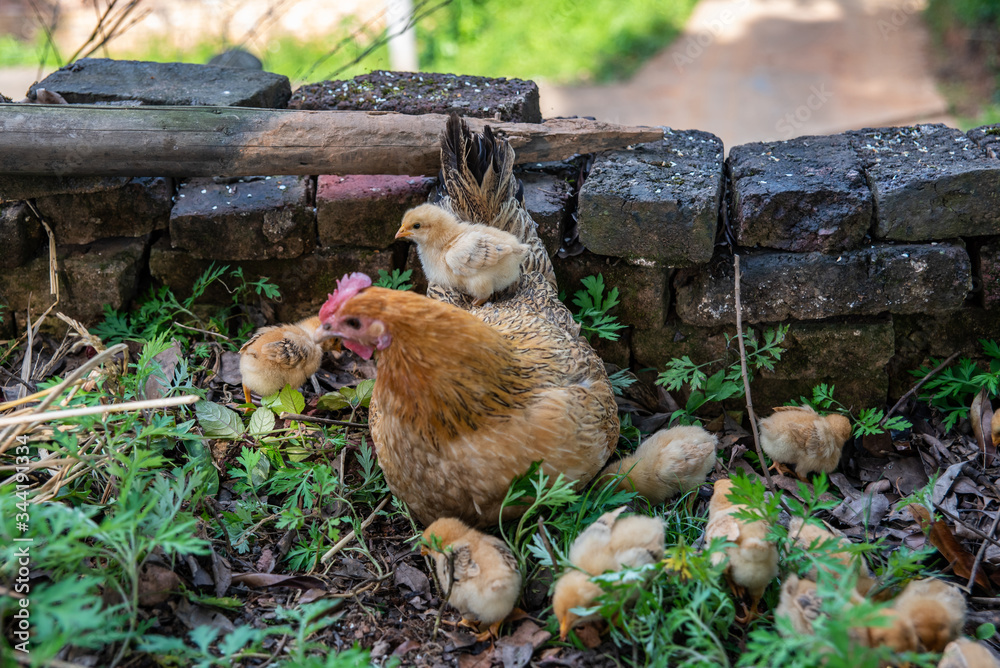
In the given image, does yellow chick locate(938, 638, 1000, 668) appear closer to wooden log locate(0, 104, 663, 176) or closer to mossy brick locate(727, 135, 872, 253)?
mossy brick locate(727, 135, 872, 253)

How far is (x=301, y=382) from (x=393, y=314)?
118 centimetres

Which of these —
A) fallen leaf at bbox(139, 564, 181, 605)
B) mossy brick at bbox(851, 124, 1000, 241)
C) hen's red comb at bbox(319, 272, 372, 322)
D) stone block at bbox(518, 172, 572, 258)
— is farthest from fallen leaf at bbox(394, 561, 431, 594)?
mossy brick at bbox(851, 124, 1000, 241)

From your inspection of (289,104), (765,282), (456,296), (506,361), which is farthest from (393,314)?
(289,104)

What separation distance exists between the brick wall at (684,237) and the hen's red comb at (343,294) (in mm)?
1076

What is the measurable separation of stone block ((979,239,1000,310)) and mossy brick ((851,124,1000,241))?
0.38 feet

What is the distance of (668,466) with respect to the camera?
9.98 ft

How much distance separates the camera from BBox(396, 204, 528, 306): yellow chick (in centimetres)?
322

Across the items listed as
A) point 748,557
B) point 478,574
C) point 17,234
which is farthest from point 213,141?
point 748,557

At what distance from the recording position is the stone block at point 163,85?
13.0 ft

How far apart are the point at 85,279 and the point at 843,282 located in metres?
3.59

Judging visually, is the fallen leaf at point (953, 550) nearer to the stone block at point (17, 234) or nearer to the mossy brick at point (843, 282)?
the mossy brick at point (843, 282)

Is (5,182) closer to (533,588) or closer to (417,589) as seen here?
(417,589)

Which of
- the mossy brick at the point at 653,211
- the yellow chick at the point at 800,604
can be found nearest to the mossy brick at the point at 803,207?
the mossy brick at the point at 653,211

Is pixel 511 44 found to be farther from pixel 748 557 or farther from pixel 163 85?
pixel 748 557
